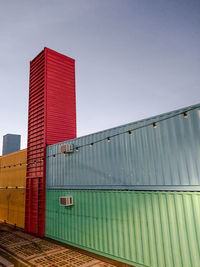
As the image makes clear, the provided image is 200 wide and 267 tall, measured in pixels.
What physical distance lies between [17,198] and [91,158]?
8.59 metres

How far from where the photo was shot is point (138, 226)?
6.37 meters

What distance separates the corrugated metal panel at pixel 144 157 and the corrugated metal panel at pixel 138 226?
397 millimetres

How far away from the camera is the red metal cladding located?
37.9 ft

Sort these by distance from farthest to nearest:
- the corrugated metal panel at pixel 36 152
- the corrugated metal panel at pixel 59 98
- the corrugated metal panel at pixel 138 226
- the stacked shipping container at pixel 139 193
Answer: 1. the corrugated metal panel at pixel 59 98
2. the corrugated metal panel at pixel 36 152
3. the stacked shipping container at pixel 139 193
4. the corrugated metal panel at pixel 138 226

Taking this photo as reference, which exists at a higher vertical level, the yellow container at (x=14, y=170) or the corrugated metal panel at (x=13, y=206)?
the yellow container at (x=14, y=170)

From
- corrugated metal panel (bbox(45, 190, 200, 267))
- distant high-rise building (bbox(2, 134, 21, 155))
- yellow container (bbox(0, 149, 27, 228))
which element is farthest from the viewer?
distant high-rise building (bbox(2, 134, 21, 155))

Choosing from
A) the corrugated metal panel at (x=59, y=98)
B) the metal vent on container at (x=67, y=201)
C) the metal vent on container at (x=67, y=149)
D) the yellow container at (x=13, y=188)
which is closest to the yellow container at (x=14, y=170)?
the yellow container at (x=13, y=188)

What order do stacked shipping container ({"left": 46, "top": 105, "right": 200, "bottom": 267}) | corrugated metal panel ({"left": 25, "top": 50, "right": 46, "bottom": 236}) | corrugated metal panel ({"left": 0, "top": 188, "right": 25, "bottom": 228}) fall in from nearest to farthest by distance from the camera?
stacked shipping container ({"left": 46, "top": 105, "right": 200, "bottom": 267})
corrugated metal panel ({"left": 25, "top": 50, "right": 46, "bottom": 236})
corrugated metal panel ({"left": 0, "top": 188, "right": 25, "bottom": 228})

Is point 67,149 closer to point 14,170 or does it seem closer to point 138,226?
point 138,226

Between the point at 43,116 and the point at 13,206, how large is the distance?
296 inches

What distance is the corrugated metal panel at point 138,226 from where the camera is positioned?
5.25 meters

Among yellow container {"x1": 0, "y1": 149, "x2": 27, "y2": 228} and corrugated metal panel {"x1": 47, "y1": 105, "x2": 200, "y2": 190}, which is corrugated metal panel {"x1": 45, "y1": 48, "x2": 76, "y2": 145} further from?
yellow container {"x1": 0, "y1": 149, "x2": 27, "y2": 228}

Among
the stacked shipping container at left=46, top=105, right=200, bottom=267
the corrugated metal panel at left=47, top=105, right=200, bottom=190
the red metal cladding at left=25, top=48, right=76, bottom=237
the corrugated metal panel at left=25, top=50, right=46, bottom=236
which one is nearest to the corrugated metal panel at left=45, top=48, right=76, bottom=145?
the red metal cladding at left=25, top=48, right=76, bottom=237

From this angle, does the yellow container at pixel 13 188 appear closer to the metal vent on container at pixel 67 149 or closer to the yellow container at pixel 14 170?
the yellow container at pixel 14 170
